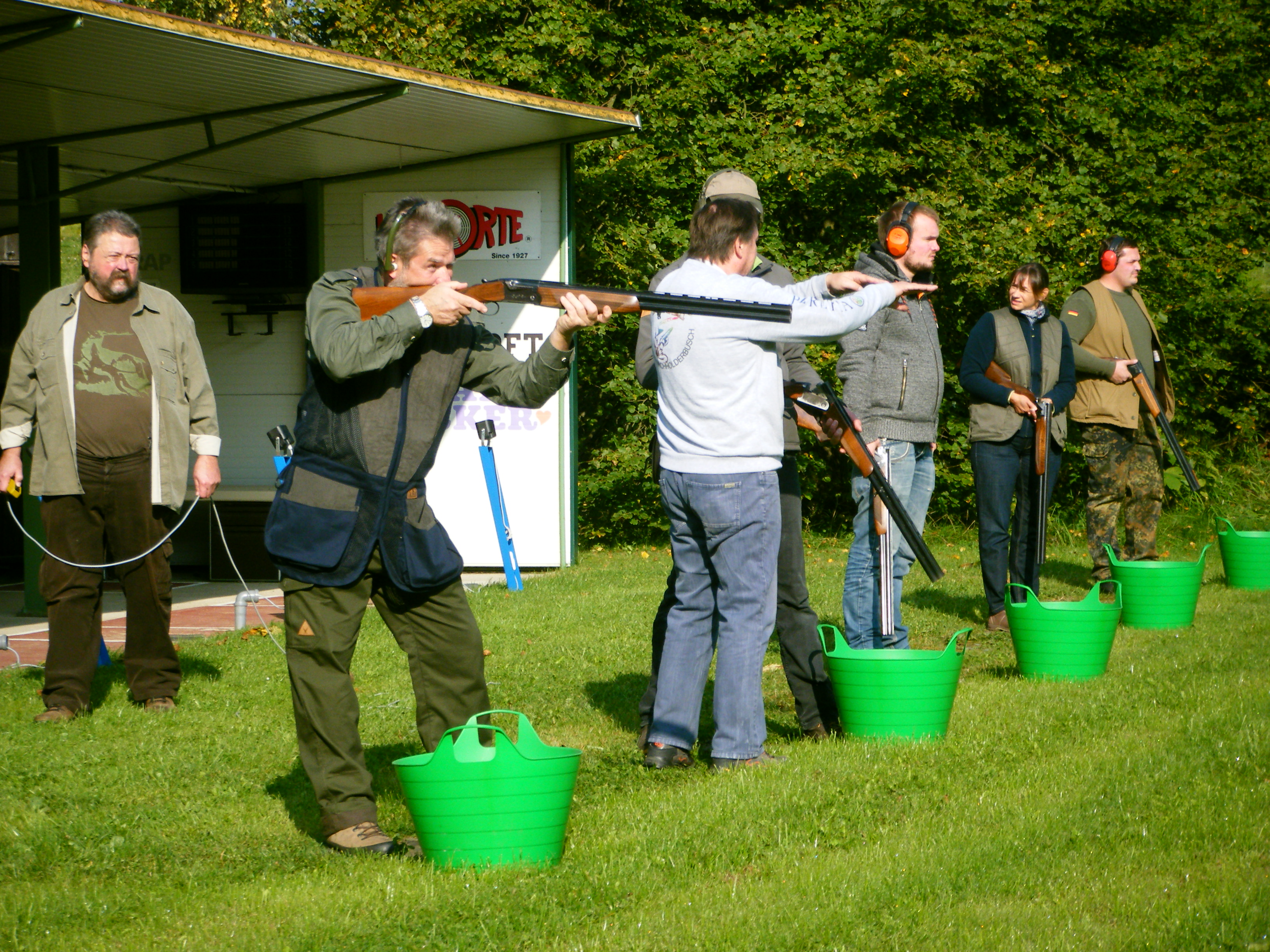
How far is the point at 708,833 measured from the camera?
13.1ft

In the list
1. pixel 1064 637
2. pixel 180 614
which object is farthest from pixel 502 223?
pixel 1064 637

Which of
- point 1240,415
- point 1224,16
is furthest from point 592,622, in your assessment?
point 1224,16

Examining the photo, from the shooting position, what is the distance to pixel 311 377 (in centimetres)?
407

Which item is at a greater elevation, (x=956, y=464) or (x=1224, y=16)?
(x=1224, y=16)

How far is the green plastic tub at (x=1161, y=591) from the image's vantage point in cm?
755

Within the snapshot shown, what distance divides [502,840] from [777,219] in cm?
1191

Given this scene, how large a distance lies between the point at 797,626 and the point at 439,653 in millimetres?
1624

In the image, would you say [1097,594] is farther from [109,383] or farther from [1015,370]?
[109,383]

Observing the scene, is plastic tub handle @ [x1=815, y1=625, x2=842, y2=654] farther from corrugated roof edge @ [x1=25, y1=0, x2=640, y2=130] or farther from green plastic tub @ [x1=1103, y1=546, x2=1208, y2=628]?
corrugated roof edge @ [x1=25, y1=0, x2=640, y2=130]

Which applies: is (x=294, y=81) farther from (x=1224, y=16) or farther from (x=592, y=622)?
(x=1224, y=16)

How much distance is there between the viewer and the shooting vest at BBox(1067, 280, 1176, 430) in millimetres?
8852

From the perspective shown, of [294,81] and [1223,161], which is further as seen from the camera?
[1223,161]

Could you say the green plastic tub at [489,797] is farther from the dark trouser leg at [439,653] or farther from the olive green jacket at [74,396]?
the olive green jacket at [74,396]

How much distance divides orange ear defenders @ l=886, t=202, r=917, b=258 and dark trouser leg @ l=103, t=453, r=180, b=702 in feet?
11.8
